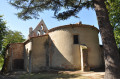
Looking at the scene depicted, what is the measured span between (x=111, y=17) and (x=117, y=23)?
1.41 m

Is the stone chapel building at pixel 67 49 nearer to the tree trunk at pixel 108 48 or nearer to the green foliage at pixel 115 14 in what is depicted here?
the green foliage at pixel 115 14

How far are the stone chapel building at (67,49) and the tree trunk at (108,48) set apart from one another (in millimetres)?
5429

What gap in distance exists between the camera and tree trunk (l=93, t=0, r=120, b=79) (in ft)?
19.1

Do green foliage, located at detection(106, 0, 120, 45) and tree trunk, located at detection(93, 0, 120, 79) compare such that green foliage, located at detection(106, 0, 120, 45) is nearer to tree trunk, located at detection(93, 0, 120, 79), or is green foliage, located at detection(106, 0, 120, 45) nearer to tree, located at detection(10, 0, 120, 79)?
tree, located at detection(10, 0, 120, 79)

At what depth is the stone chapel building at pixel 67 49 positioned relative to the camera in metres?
12.2

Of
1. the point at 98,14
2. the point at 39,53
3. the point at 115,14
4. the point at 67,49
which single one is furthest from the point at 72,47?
the point at 115,14

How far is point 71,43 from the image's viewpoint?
41.8 feet

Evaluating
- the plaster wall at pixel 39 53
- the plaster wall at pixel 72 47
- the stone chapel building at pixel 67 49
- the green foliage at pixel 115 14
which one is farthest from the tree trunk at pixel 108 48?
the green foliage at pixel 115 14

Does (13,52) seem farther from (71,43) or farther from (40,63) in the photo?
(71,43)

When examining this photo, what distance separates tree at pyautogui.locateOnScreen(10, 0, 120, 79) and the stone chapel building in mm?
4240

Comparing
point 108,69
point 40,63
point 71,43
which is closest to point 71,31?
point 71,43

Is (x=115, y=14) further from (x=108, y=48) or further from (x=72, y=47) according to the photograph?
(x=108, y=48)

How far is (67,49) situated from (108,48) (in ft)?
22.4

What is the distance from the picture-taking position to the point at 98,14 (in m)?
6.93
